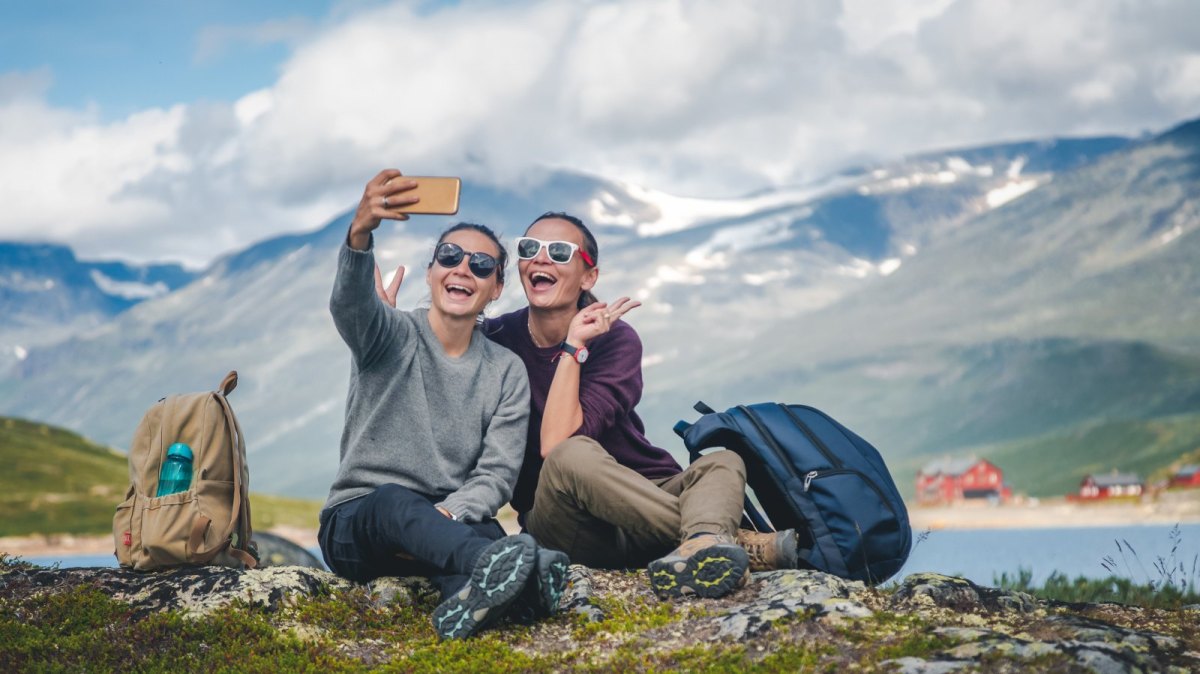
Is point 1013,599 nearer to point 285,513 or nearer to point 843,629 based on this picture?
point 843,629

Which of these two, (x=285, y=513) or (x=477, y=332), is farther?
(x=285, y=513)

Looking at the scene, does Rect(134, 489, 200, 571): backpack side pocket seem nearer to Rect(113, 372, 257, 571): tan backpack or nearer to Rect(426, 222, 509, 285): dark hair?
Rect(113, 372, 257, 571): tan backpack

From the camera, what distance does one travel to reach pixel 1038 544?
151 meters

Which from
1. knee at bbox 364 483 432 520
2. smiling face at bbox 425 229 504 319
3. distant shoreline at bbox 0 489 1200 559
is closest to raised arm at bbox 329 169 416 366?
smiling face at bbox 425 229 504 319

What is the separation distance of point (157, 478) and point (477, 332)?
242cm

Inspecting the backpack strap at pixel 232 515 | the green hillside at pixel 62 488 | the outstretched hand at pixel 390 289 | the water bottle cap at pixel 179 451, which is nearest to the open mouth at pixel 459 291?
the outstretched hand at pixel 390 289

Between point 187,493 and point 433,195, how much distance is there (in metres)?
2.71

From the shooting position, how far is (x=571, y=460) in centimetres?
847

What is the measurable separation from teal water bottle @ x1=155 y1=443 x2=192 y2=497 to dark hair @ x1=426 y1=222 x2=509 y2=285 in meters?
2.12

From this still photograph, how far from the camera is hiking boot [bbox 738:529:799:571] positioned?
8.55 m

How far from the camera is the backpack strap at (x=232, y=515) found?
8.61 meters

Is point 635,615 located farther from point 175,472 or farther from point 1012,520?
point 1012,520

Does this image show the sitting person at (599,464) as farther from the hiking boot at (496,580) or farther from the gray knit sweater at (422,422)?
the hiking boot at (496,580)

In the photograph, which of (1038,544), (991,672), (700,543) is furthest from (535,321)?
(1038,544)
